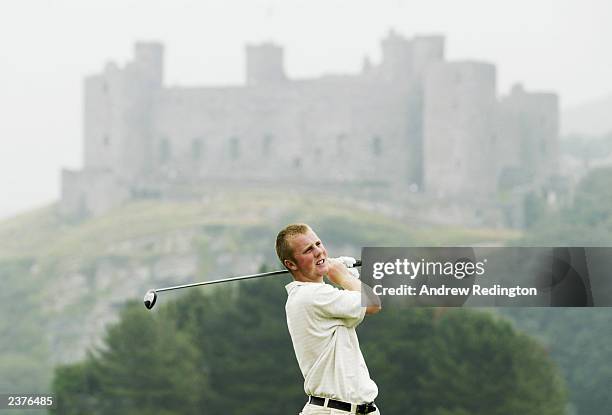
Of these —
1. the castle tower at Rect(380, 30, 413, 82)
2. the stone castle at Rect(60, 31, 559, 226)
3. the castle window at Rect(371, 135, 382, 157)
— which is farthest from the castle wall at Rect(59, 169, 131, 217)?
the castle tower at Rect(380, 30, 413, 82)

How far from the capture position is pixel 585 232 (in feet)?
228

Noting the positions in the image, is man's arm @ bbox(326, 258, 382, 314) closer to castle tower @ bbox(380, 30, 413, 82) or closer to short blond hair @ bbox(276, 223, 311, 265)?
short blond hair @ bbox(276, 223, 311, 265)

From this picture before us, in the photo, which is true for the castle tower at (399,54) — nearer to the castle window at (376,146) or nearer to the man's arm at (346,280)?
the castle window at (376,146)

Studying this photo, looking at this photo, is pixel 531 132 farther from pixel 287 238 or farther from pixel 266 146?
pixel 287 238

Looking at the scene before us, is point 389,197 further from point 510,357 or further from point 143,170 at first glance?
point 510,357

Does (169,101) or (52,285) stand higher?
(169,101)

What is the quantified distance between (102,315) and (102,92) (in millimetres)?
11025

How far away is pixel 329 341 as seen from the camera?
5465 millimetres

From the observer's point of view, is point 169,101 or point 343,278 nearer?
point 343,278

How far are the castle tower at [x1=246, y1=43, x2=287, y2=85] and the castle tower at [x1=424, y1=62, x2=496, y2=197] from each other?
29.7 ft

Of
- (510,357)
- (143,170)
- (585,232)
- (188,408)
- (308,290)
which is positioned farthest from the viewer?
(143,170)

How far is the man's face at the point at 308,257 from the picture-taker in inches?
210

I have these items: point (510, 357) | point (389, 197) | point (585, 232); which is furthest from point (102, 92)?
point (510, 357)

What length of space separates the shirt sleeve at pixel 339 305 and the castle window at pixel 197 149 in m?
69.6
